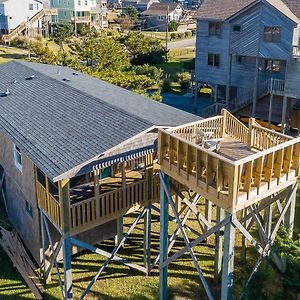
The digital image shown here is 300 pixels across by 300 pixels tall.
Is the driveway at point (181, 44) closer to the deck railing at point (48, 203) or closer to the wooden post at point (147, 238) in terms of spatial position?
the wooden post at point (147, 238)

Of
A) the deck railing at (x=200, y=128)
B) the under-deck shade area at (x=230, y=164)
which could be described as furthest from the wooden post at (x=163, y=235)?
the deck railing at (x=200, y=128)

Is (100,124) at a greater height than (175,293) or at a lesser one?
greater

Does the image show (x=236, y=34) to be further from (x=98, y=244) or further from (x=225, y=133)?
(x=98, y=244)

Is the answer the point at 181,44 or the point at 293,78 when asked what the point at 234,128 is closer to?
the point at 293,78

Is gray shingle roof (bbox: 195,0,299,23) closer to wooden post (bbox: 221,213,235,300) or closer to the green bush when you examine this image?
the green bush

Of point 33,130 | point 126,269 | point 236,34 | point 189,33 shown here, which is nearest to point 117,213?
point 126,269

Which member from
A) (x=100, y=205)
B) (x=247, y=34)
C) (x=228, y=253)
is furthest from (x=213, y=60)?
(x=228, y=253)
